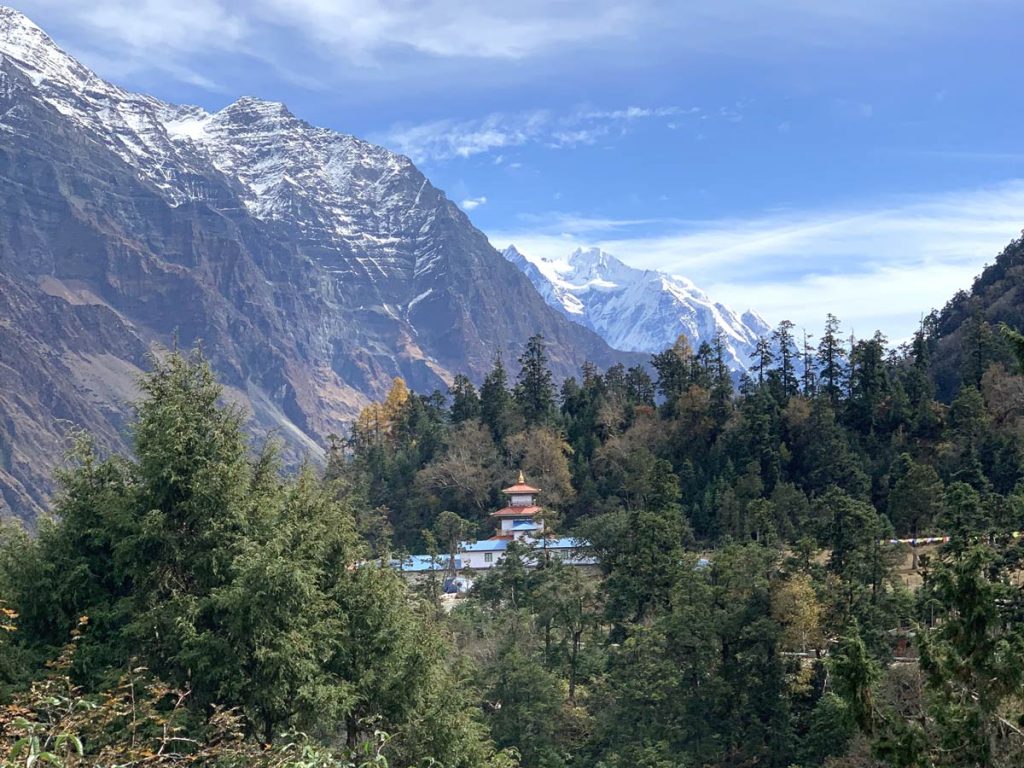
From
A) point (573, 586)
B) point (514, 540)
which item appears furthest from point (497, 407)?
point (573, 586)

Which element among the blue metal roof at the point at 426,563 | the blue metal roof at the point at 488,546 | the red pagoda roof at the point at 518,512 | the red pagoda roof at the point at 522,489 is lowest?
the blue metal roof at the point at 426,563

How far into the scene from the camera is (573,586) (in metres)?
34.2

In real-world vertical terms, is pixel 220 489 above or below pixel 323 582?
above

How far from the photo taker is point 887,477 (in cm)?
4250

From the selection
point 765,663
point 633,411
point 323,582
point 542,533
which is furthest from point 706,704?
point 633,411

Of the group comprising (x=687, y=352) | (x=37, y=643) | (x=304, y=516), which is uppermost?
(x=687, y=352)

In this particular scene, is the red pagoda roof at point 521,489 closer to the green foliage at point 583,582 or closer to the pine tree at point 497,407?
the green foliage at point 583,582

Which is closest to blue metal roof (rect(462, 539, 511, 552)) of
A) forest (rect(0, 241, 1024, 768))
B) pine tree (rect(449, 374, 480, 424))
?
forest (rect(0, 241, 1024, 768))

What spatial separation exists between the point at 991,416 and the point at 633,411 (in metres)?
18.1

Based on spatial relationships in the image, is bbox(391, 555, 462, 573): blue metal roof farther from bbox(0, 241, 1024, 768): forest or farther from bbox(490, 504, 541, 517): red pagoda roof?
bbox(490, 504, 541, 517): red pagoda roof

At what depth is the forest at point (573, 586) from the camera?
11.3 metres

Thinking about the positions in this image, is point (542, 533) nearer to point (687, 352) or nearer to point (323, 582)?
point (687, 352)

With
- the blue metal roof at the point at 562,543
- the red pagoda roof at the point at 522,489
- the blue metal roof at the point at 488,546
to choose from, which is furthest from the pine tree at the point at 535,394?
the blue metal roof at the point at 562,543

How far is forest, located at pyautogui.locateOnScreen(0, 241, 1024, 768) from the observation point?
1127 centimetres
